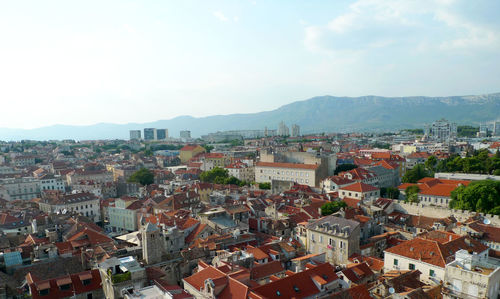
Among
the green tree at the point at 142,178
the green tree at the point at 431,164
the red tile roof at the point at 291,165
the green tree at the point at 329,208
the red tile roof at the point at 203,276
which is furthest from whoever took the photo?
the green tree at the point at 142,178

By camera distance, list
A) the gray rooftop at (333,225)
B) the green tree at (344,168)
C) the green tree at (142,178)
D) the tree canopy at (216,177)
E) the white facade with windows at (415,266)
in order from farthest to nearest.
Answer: the green tree at (142,178) → the green tree at (344,168) → the tree canopy at (216,177) → the gray rooftop at (333,225) → the white facade with windows at (415,266)

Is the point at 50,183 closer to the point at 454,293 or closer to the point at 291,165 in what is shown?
the point at 291,165

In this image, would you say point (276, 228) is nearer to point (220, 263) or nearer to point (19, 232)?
point (220, 263)

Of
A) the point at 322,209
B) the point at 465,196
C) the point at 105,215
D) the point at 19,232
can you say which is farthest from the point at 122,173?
the point at 465,196

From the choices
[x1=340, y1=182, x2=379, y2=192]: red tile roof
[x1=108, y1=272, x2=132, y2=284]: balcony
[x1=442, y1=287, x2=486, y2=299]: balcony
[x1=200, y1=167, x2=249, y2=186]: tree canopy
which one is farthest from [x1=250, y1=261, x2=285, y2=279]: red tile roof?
[x1=200, y1=167, x2=249, y2=186]: tree canopy

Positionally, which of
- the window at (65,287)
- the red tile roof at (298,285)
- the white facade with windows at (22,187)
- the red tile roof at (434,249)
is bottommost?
the white facade with windows at (22,187)

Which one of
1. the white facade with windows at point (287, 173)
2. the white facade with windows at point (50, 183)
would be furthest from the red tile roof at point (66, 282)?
the white facade with windows at point (50, 183)

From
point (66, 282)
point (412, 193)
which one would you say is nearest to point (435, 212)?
point (412, 193)

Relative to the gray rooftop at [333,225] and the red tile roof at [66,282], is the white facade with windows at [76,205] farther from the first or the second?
the gray rooftop at [333,225]
